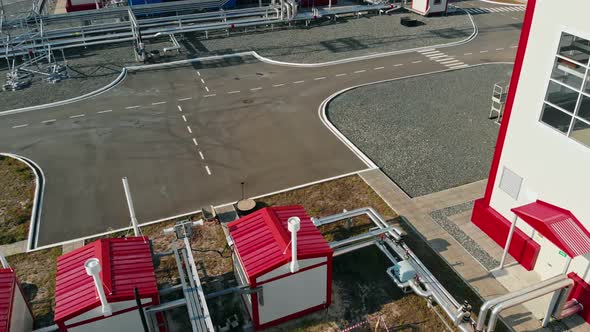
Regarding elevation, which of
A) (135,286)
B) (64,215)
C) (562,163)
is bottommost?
(64,215)

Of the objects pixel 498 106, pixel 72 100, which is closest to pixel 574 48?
pixel 498 106

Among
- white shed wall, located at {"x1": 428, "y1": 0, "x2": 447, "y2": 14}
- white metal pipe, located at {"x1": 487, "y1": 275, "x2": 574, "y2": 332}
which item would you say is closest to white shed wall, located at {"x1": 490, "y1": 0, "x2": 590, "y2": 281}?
white metal pipe, located at {"x1": 487, "y1": 275, "x2": 574, "y2": 332}

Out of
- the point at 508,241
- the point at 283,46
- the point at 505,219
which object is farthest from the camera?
the point at 283,46

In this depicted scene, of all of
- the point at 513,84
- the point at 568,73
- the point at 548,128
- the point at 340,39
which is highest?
the point at 568,73

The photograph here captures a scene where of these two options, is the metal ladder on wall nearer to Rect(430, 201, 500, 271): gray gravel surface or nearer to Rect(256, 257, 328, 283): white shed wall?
Rect(430, 201, 500, 271): gray gravel surface

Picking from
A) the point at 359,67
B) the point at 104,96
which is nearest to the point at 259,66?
the point at 359,67

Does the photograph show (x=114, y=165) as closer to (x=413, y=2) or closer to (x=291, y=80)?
(x=291, y=80)

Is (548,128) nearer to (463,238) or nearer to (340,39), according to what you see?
(463,238)
